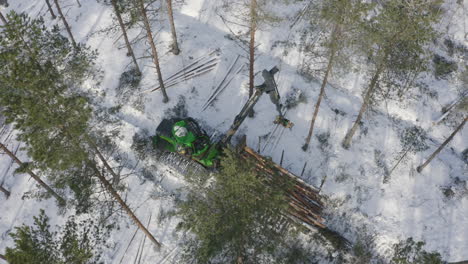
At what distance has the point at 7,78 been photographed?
7.91 m

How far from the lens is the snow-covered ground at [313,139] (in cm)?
1384

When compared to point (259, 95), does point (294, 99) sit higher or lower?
higher

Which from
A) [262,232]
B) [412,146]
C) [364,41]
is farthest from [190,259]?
[412,146]

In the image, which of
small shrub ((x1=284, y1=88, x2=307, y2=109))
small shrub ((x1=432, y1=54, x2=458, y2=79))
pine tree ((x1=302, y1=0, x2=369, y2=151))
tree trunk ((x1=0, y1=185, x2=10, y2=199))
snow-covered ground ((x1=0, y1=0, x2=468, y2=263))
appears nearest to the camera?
pine tree ((x1=302, y1=0, x2=369, y2=151))

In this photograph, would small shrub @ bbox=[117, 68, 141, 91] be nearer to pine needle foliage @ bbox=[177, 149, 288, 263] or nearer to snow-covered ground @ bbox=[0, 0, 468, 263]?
snow-covered ground @ bbox=[0, 0, 468, 263]

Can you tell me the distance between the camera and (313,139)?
51.6 ft

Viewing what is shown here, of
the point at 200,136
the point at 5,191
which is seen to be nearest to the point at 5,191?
the point at 5,191

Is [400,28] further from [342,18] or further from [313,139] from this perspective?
[313,139]

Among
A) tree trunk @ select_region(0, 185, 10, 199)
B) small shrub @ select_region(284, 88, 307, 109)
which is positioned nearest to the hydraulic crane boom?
small shrub @ select_region(284, 88, 307, 109)

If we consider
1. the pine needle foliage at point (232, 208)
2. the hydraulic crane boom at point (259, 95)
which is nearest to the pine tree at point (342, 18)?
the hydraulic crane boom at point (259, 95)

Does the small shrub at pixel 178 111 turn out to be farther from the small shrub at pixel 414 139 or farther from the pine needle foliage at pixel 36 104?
the small shrub at pixel 414 139

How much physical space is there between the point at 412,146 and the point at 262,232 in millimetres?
10630

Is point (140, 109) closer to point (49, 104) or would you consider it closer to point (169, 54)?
point (169, 54)

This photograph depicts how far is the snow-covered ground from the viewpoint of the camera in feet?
45.4
